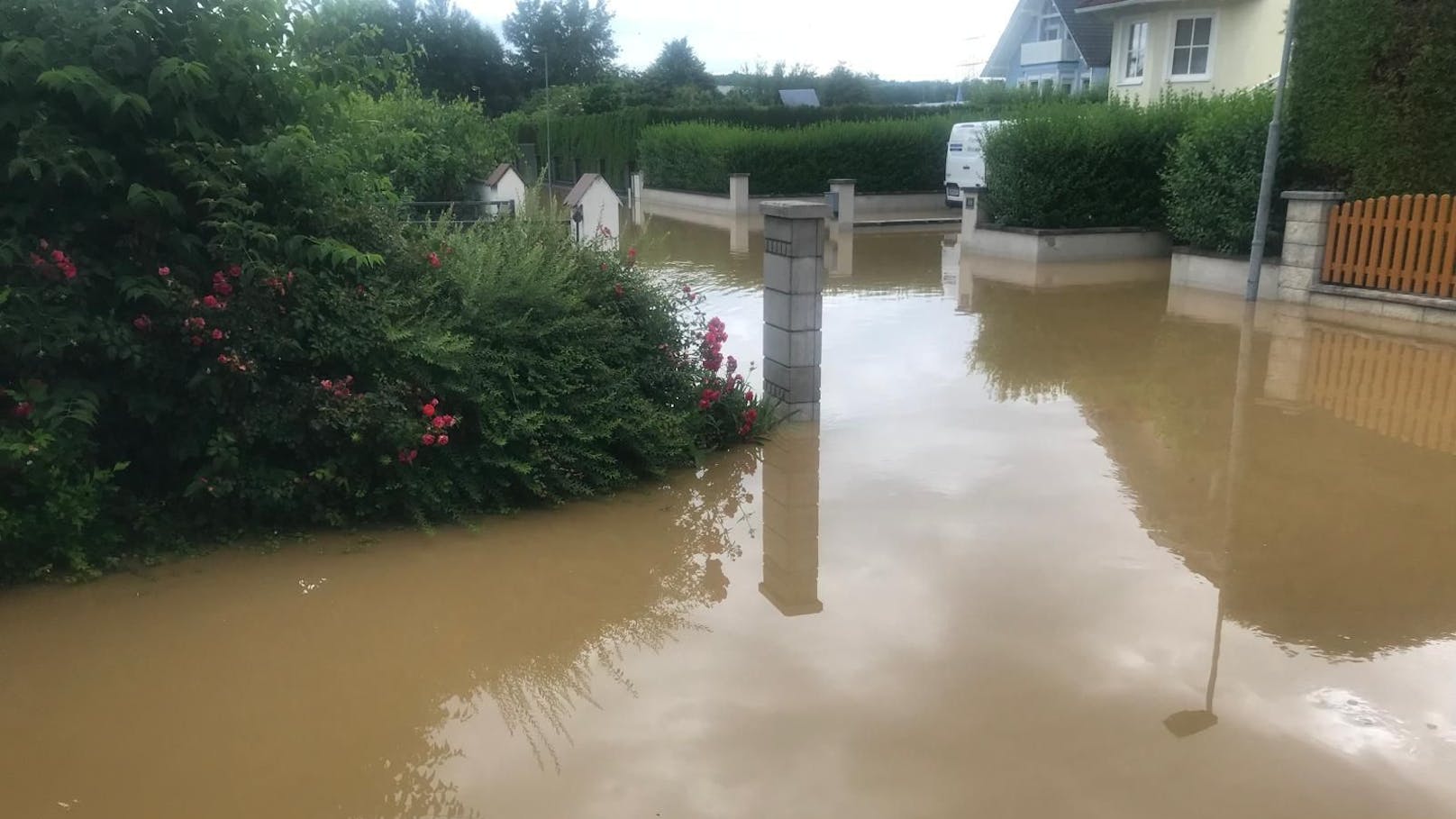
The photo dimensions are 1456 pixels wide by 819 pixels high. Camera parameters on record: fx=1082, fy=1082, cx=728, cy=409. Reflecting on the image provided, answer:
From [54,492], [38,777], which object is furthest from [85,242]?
[38,777]

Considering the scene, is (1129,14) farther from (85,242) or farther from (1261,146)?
(85,242)

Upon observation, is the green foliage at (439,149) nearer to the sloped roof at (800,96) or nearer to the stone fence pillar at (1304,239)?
the stone fence pillar at (1304,239)

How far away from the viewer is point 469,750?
3705 mm

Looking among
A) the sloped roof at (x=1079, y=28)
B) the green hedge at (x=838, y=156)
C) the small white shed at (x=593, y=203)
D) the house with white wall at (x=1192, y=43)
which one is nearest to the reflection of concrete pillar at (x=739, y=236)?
the green hedge at (x=838, y=156)

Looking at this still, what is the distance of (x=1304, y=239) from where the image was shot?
1283cm

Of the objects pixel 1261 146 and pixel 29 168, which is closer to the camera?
pixel 29 168

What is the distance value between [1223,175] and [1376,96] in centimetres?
209

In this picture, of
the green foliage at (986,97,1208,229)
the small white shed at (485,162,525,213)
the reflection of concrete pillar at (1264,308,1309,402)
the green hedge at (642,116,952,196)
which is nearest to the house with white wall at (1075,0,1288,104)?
the green hedge at (642,116,952,196)

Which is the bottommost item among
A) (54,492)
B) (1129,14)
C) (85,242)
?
(54,492)

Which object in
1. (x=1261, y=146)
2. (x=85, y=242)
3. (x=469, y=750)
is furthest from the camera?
(x=1261, y=146)

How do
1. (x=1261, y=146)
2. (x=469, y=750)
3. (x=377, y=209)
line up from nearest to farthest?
1. (x=469, y=750)
2. (x=377, y=209)
3. (x=1261, y=146)

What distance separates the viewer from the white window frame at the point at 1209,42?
2469cm

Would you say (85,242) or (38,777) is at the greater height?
(85,242)

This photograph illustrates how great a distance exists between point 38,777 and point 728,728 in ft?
7.36
